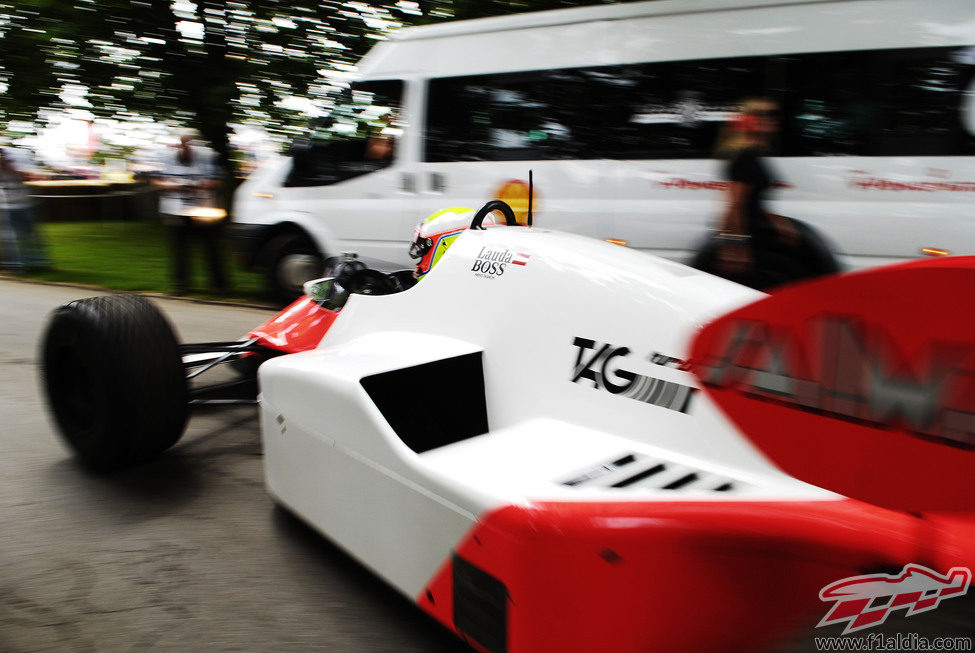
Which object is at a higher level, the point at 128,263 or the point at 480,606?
the point at 480,606

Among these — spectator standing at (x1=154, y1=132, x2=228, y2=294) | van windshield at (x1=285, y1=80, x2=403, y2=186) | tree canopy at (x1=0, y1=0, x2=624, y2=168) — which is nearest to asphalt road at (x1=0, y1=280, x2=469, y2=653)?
van windshield at (x1=285, y1=80, x2=403, y2=186)

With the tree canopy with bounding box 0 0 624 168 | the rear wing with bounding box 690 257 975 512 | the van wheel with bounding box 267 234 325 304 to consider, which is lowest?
the van wheel with bounding box 267 234 325 304

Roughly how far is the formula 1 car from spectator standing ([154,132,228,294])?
222 inches

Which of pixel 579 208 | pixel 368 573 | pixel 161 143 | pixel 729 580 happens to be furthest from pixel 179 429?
pixel 161 143

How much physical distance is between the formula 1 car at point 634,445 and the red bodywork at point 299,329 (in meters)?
0.79

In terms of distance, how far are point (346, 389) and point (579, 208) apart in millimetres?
3795

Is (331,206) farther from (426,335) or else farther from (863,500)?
(863,500)

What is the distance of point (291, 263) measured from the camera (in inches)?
279

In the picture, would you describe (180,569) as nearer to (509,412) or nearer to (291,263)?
(509,412)

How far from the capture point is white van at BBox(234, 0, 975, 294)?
4387 millimetres

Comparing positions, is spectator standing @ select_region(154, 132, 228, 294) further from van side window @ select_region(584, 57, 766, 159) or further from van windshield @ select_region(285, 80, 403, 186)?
van side window @ select_region(584, 57, 766, 159)

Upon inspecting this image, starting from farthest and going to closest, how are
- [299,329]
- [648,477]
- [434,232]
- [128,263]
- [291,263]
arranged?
[128,263], [291,263], [299,329], [434,232], [648,477]

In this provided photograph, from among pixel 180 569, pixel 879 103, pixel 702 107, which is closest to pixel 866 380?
pixel 180 569

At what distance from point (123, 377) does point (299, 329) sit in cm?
75
